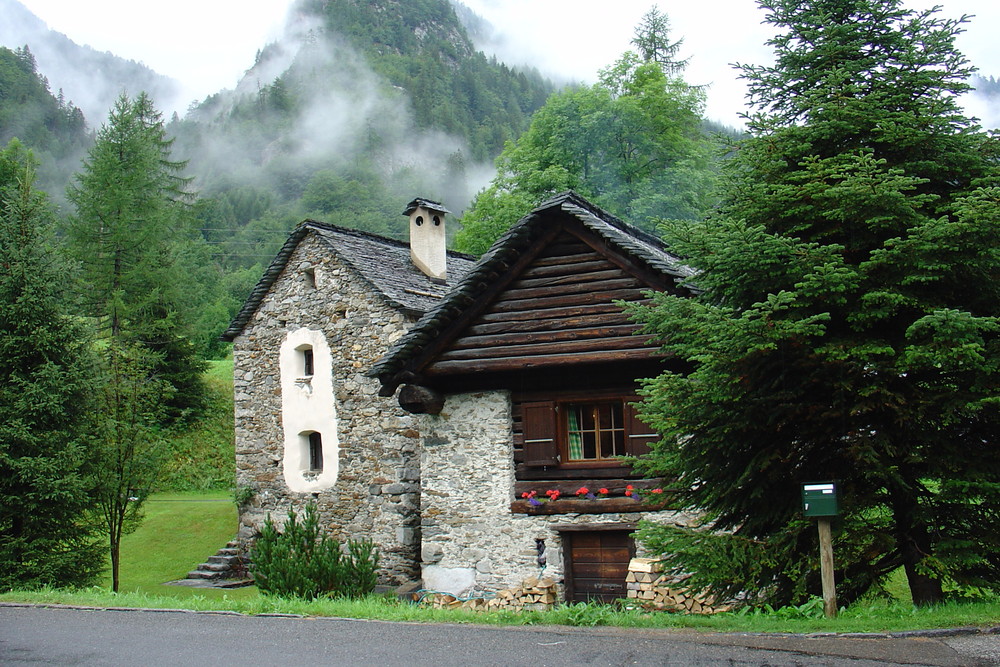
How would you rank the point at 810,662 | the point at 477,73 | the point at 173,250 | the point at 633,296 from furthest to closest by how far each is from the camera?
the point at 477,73 < the point at 173,250 < the point at 633,296 < the point at 810,662

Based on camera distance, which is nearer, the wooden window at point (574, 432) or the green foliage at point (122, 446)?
the wooden window at point (574, 432)

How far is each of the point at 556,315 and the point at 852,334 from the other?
18.9 ft

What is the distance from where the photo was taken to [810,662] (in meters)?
6.64

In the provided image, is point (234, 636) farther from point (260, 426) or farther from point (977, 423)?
point (260, 426)

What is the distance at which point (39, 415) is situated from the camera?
14.7 m

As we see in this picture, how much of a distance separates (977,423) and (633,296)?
553cm

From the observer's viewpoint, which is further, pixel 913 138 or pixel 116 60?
pixel 116 60

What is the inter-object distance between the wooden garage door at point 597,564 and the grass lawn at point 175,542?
7306 millimetres

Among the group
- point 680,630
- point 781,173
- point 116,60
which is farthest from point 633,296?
point 116,60

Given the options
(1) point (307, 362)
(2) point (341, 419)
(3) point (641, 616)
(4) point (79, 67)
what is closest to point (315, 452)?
(2) point (341, 419)

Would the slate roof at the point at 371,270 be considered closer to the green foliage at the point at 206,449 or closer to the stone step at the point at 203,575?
the stone step at the point at 203,575

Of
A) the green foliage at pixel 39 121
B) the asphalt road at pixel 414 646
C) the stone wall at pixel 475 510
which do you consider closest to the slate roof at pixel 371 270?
the stone wall at pixel 475 510

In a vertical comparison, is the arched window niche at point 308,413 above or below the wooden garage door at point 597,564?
above

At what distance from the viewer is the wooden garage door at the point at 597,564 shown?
1315 centimetres
